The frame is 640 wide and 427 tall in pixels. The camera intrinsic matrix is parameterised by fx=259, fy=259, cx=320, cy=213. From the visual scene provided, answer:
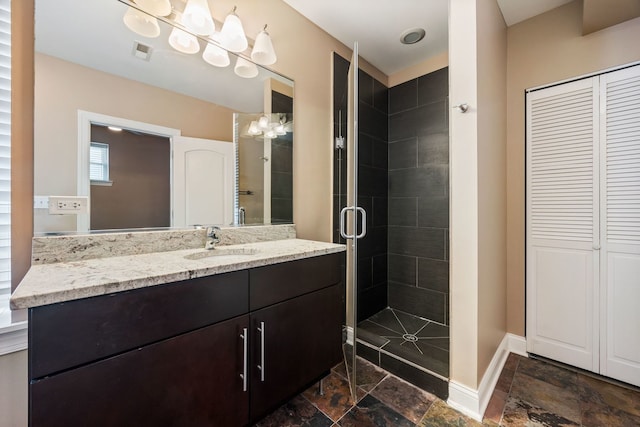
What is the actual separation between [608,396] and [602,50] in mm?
2233

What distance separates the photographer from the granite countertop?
728mm

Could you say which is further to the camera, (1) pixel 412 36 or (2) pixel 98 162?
(1) pixel 412 36

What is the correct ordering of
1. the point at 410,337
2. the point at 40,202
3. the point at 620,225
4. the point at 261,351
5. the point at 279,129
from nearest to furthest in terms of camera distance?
the point at 40,202 < the point at 261,351 < the point at 620,225 < the point at 279,129 < the point at 410,337

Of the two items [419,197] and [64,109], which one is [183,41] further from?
[419,197]

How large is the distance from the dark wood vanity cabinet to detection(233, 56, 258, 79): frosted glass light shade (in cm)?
132

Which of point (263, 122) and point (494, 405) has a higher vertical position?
point (263, 122)

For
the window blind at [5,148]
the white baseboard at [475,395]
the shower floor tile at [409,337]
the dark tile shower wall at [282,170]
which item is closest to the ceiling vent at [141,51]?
the window blind at [5,148]

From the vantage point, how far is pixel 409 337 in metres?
2.15

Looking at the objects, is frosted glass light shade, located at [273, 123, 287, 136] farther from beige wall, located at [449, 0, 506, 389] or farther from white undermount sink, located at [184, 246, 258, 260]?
beige wall, located at [449, 0, 506, 389]

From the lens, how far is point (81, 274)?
2.98 ft

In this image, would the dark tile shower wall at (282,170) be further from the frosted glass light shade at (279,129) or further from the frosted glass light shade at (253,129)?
the frosted glass light shade at (253,129)

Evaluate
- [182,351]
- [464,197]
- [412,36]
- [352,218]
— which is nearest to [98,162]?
[182,351]

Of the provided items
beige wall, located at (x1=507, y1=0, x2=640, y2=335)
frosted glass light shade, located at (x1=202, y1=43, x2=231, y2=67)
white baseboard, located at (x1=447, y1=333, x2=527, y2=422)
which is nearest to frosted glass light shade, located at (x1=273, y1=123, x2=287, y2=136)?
frosted glass light shade, located at (x1=202, y1=43, x2=231, y2=67)

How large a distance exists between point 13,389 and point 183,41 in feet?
5.77
